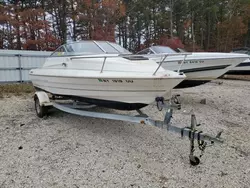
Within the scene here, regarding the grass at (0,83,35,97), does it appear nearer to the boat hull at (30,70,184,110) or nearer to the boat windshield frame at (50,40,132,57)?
the boat windshield frame at (50,40,132,57)

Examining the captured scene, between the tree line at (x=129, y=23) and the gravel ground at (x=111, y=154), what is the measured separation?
587 inches

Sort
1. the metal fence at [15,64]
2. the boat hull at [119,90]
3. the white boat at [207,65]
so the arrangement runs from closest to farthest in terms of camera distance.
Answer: the boat hull at [119,90]
the white boat at [207,65]
the metal fence at [15,64]

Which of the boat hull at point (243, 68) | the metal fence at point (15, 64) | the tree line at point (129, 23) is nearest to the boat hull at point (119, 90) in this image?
the metal fence at point (15, 64)

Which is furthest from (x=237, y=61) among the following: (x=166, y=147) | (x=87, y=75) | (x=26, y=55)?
(x=26, y=55)

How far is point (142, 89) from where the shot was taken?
3.42m

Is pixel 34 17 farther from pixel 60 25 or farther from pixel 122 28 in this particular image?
pixel 122 28

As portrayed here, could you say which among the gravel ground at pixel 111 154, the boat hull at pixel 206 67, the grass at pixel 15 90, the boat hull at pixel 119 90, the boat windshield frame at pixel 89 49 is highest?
the boat windshield frame at pixel 89 49

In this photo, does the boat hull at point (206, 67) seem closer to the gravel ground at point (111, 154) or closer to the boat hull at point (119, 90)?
the gravel ground at point (111, 154)

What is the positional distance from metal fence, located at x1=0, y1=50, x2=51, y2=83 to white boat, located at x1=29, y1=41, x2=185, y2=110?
581 cm

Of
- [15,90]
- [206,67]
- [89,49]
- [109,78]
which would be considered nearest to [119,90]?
[109,78]

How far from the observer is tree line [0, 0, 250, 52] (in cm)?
1806

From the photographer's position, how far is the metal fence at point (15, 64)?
31.8ft

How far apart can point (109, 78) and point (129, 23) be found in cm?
2741

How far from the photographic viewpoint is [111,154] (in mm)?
3299
